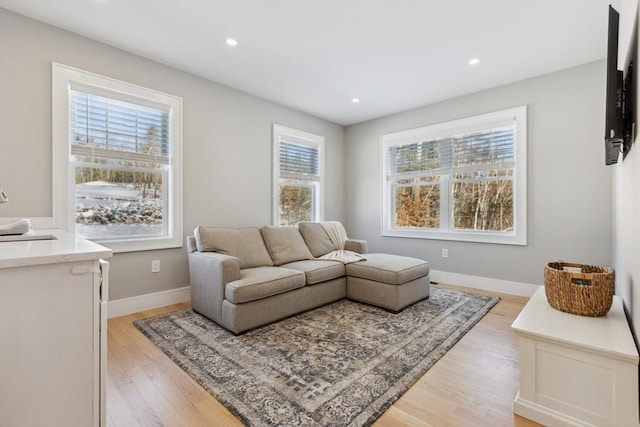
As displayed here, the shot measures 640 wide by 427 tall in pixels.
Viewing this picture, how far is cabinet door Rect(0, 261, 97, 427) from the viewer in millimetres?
949

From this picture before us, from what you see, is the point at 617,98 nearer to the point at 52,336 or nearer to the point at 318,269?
the point at 318,269

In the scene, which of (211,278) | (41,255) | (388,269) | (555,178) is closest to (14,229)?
(41,255)

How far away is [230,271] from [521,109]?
367cm

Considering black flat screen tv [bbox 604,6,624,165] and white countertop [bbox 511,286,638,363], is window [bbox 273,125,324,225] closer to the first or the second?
white countertop [bbox 511,286,638,363]

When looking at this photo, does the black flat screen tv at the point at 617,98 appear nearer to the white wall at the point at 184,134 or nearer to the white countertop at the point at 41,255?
the white countertop at the point at 41,255

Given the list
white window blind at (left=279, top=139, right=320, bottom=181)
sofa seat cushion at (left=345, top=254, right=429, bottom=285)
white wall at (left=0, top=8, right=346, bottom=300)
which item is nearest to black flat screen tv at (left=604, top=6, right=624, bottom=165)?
sofa seat cushion at (left=345, top=254, right=429, bottom=285)

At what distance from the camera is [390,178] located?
471 cm

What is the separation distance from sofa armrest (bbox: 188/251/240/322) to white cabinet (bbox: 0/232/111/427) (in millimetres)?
1282

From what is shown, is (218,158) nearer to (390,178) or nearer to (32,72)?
(32,72)

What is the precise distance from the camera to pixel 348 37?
2617 millimetres

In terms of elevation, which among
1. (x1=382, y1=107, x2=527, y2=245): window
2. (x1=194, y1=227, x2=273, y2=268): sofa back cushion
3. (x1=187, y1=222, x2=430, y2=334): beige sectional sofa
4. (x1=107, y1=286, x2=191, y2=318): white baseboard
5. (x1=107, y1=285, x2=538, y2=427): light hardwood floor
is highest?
(x1=382, y1=107, x2=527, y2=245): window

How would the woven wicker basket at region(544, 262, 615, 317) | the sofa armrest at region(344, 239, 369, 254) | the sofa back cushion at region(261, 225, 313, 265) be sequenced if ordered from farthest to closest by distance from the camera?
the sofa armrest at region(344, 239, 369, 254), the sofa back cushion at region(261, 225, 313, 265), the woven wicker basket at region(544, 262, 615, 317)

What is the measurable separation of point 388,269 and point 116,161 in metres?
2.85

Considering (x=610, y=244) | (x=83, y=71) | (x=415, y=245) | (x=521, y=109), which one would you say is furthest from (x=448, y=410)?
(x=83, y=71)
